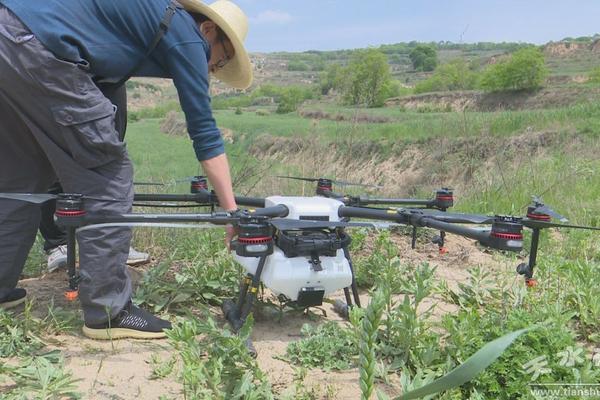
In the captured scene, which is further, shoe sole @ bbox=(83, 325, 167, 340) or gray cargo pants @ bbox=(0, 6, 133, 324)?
shoe sole @ bbox=(83, 325, 167, 340)

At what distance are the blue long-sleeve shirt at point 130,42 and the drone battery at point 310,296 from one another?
87 centimetres

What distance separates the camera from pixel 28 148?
2979 millimetres

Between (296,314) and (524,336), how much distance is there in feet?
4.58

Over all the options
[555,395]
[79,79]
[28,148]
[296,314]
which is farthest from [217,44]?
[555,395]

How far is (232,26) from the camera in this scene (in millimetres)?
2924

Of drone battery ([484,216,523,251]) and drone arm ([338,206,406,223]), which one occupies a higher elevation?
drone battery ([484,216,523,251])

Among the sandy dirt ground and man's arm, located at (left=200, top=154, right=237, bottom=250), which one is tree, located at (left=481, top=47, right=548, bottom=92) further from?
man's arm, located at (left=200, top=154, right=237, bottom=250)

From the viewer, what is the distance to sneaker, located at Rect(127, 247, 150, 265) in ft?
13.3

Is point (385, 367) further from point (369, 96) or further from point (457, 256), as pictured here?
point (369, 96)

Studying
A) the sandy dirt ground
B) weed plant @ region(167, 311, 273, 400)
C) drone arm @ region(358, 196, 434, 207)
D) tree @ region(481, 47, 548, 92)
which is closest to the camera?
weed plant @ region(167, 311, 273, 400)

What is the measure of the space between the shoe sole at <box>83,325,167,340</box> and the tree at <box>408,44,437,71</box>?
11682cm

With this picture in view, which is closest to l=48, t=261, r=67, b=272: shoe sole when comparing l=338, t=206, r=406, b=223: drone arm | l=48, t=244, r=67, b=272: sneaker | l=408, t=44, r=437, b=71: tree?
l=48, t=244, r=67, b=272: sneaker

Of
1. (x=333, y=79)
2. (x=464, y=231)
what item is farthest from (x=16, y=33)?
(x=333, y=79)

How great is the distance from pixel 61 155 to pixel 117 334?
3.23ft
